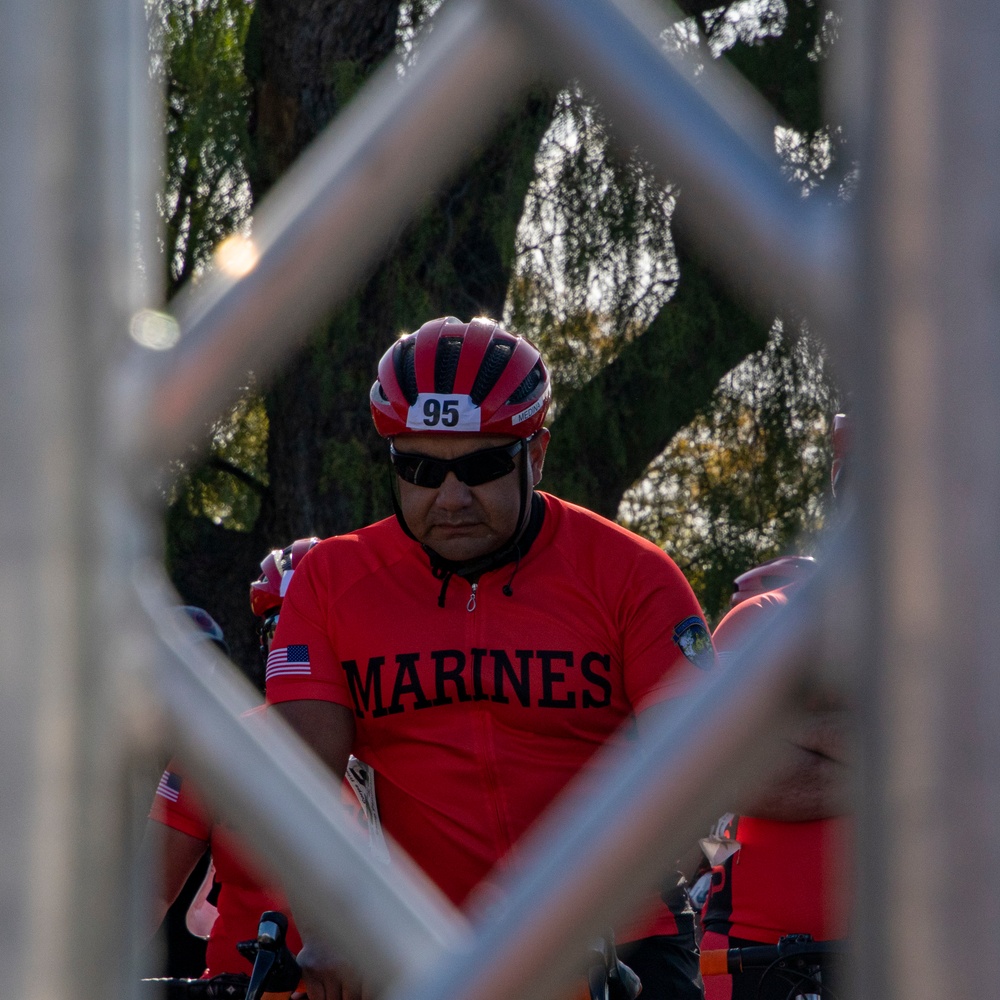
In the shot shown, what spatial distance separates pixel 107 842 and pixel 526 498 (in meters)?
2.78

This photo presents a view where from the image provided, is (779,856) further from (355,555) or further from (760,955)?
(355,555)

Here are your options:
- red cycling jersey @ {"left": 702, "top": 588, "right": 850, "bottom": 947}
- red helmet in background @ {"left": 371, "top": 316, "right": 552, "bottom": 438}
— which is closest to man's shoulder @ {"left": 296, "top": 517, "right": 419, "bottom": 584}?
red helmet in background @ {"left": 371, "top": 316, "right": 552, "bottom": 438}

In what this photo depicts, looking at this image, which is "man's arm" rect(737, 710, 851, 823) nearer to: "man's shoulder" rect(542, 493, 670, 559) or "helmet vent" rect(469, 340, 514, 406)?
"man's shoulder" rect(542, 493, 670, 559)

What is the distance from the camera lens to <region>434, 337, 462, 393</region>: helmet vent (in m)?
3.55

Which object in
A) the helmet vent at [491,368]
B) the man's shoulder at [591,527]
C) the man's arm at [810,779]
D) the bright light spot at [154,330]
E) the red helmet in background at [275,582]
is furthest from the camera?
the red helmet in background at [275,582]

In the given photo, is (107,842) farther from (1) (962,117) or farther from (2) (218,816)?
(1) (962,117)

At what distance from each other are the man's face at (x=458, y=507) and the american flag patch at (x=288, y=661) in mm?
353

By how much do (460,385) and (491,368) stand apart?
93mm

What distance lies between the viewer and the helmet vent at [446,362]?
355cm

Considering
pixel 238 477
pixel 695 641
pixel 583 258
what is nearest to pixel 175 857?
pixel 695 641

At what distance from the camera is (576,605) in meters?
3.31

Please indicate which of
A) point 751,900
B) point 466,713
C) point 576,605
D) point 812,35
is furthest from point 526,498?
point 812,35

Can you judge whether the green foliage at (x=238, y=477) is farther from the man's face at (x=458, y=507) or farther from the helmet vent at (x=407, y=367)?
the man's face at (x=458, y=507)

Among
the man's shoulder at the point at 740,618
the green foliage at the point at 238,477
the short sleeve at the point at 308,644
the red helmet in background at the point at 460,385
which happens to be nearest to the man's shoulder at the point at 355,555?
the short sleeve at the point at 308,644
